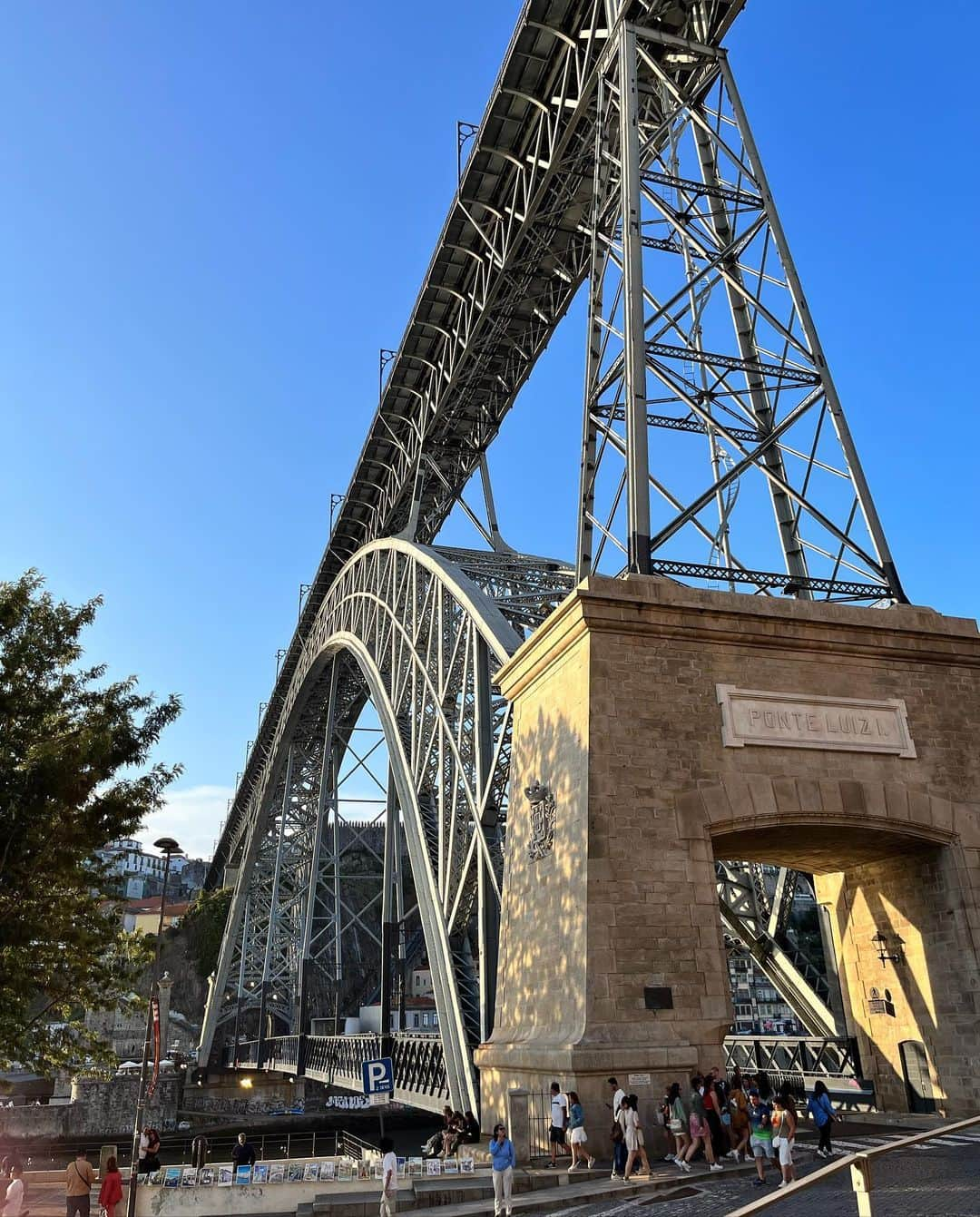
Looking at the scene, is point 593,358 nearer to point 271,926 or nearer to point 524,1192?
point 524,1192

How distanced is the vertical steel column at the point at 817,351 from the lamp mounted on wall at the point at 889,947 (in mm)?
4397

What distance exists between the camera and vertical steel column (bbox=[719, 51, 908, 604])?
13.8 m

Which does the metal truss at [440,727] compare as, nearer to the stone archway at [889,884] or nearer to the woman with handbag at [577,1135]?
the stone archway at [889,884]

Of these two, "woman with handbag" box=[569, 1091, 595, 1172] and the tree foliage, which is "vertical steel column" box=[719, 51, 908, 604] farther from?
the tree foliage

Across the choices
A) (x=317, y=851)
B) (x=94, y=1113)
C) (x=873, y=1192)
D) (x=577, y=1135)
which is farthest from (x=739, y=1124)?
(x=94, y=1113)

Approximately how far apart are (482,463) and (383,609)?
214 inches

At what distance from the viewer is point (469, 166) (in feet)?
69.7

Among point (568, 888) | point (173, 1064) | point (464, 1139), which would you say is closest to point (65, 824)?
point (568, 888)

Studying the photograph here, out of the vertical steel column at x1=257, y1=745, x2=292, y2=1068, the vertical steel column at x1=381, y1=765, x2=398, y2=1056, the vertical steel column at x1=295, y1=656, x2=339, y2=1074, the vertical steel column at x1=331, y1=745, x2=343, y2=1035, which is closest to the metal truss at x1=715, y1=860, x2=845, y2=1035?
the vertical steel column at x1=381, y1=765, x2=398, y2=1056

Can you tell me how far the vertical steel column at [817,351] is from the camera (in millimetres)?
13781

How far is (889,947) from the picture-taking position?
12.6 metres

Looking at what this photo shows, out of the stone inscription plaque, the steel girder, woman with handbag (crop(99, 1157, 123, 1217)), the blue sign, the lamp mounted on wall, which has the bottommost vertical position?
woman with handbag (crop(99, 1157, 123, 1217))

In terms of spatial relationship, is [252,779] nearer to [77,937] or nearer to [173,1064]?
[173,1064]

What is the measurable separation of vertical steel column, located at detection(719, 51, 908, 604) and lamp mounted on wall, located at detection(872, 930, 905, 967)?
14.4ft
